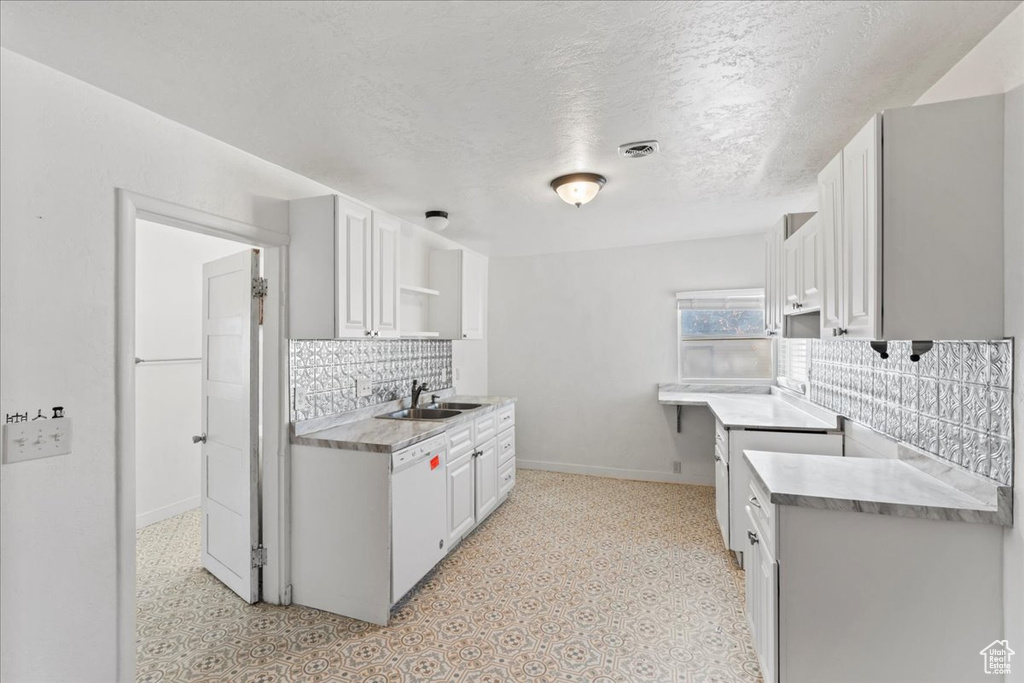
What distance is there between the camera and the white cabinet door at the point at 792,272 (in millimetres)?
2502

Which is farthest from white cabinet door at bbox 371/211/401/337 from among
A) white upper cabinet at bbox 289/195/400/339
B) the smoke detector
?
the smoke detector

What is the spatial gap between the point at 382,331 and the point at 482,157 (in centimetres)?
123

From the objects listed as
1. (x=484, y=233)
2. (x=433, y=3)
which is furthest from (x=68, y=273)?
(x=484, y=233)

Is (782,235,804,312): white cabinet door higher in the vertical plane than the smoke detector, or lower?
lower

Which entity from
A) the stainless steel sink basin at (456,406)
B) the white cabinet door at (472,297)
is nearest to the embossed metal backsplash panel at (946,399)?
the stainless steel sink basin at (456,406)

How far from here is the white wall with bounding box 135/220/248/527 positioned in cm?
372

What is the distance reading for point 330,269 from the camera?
8.25 feet

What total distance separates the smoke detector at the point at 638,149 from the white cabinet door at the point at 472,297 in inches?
79.6

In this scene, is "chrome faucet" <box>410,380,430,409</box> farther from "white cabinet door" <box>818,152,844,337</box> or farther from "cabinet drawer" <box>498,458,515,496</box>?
"white cabinet door" <box>818,152,844,337</box>

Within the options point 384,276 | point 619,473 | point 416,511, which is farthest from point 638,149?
point 619,473

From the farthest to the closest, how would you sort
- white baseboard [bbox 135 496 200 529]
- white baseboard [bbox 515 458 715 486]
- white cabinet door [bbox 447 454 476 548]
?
white baseboard [bbox 515 458 715 486] < white baseboard [bbox 135 496 200 529] < white cabinet door [bbox 447 454 476 548]

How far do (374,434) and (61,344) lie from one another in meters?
1.43

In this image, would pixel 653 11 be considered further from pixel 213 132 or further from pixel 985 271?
pixel 213 132

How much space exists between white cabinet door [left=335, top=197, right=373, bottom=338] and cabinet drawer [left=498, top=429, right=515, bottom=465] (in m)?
1.76
